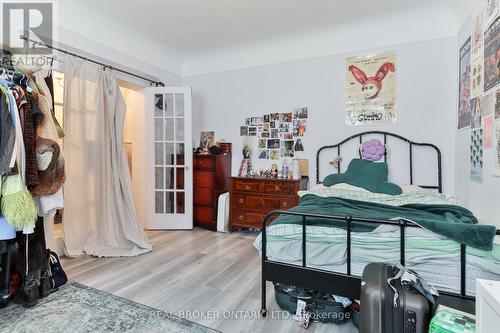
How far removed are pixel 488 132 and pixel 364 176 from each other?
1198 millimetres

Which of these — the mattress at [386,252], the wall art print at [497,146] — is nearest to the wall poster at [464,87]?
the wall art print at [497,146]

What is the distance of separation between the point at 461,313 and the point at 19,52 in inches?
143

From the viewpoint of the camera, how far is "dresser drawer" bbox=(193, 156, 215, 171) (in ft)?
12.5

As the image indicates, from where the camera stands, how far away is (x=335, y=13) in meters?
3.02

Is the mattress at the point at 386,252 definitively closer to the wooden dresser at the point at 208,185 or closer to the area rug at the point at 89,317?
the area rug at the point at 89,317

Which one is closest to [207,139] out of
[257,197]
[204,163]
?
[204,163]

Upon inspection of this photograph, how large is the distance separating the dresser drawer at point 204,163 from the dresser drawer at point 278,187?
2.75 feet

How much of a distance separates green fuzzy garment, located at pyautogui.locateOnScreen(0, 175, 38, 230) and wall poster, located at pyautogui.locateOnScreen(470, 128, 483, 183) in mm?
3091

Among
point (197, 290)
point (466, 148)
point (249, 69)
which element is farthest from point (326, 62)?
point (197, 290)

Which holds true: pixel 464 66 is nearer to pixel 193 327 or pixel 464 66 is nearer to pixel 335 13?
pixel 335 13

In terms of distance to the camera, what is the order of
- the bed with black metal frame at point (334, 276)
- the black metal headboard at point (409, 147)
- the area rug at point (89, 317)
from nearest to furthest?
the bed with black metal frame at point (334, 276) → the area rug at point (89, 317) → the black metal headboard at point (409, 147)

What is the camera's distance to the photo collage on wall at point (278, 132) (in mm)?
3641

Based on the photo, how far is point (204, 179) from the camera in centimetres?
388

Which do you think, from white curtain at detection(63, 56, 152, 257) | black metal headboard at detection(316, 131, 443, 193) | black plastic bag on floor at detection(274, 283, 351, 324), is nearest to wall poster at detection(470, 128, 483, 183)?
black metal headboard at detection(316, 131, 443, 193)
